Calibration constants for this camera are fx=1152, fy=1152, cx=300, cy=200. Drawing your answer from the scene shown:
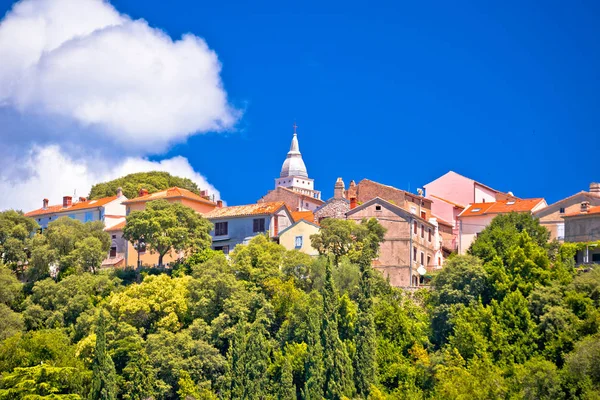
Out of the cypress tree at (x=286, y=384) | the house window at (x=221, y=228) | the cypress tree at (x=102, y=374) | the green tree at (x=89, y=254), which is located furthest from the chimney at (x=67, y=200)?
the cypress tree at (x=286, y=384)

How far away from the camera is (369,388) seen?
61812 millimetres

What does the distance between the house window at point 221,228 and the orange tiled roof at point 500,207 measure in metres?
17.6

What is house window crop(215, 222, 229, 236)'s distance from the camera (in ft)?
286

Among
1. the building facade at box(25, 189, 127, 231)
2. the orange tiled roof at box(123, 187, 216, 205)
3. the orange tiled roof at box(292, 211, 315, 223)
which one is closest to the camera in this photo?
the orange tiled roof at box(292, 211, 315, 223)

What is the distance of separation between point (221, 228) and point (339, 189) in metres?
9.50

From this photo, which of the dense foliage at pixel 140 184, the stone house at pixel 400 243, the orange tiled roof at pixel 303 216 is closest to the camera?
the stone house at pixel 400 243

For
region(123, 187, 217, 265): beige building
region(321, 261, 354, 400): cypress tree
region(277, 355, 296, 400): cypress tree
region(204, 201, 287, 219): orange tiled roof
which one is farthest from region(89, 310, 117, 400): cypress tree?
region(204, 201, 287, 219): orange tiled roof

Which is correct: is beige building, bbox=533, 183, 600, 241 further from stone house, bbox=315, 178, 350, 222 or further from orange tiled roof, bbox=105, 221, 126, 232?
orange tiled roof, bbox=105, 221, 126, 232

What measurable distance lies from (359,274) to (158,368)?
13470 mm

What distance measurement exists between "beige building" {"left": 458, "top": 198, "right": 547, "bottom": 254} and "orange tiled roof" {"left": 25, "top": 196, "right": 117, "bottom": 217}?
99.0 ft

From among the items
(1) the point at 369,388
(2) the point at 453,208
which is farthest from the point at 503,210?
(1) the point at 369,388

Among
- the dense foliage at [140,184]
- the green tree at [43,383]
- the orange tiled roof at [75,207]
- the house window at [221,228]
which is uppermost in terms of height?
the dense foliage at [140,184]

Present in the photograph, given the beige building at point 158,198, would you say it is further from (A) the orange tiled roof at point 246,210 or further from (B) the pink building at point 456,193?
(B) the pink building at point 456,193

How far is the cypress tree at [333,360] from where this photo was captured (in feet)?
202
